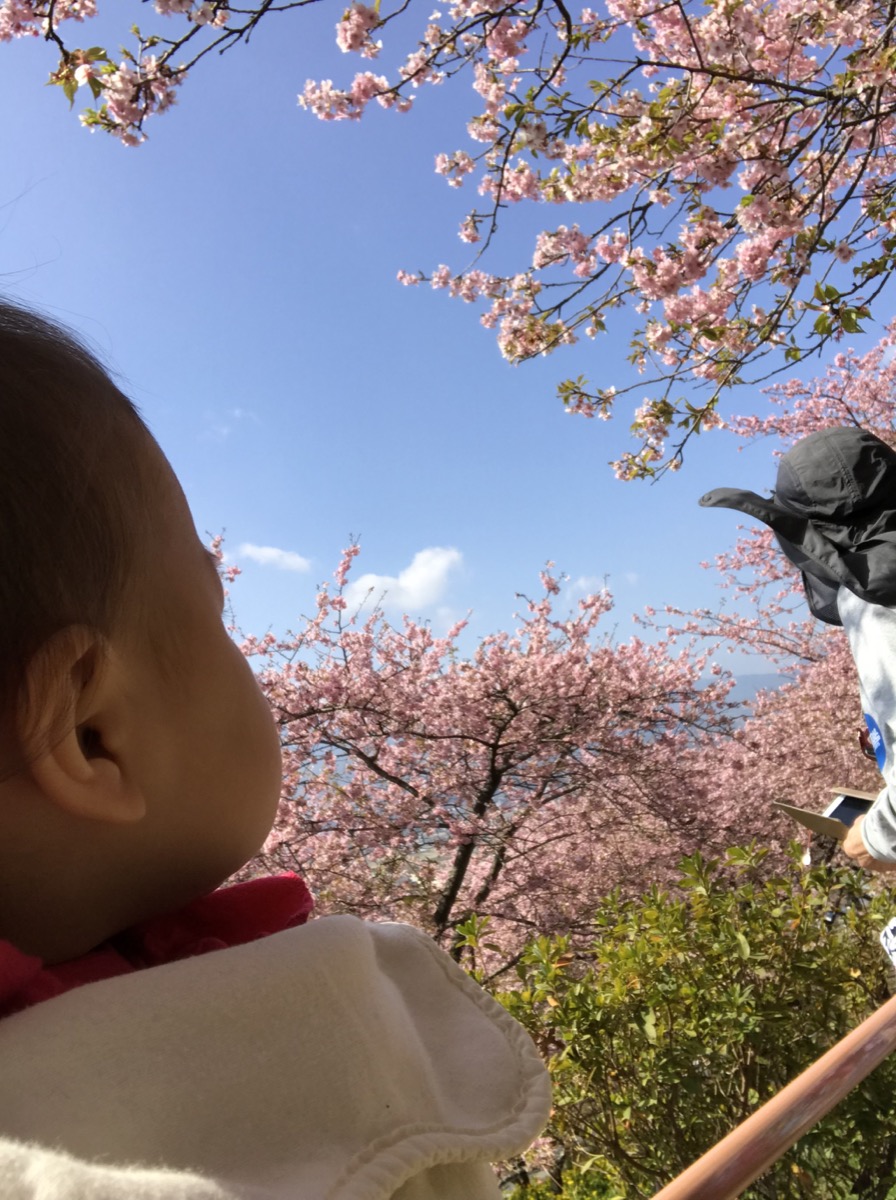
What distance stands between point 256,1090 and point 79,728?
28 centimetres

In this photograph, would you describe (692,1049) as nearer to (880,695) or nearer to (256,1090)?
(880,695)

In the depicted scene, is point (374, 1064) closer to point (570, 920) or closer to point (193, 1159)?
point (193, 1159)

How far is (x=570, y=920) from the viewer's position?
6539mm

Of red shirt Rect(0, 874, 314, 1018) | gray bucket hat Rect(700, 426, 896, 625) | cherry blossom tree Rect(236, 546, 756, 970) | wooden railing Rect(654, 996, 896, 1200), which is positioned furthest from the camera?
cherry blossom tree Rect(236, 546, 756, 970)

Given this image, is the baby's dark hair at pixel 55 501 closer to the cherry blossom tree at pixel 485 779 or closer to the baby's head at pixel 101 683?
the baby's head at pixel 101 683

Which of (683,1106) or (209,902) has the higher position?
(209,902)

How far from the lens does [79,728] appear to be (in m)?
0.56

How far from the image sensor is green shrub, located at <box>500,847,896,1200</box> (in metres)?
2.10

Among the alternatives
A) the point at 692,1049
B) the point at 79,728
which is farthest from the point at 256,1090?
the point at 692,1049

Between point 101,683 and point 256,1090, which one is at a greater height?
point 101,683

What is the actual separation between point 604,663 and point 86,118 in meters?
5.48

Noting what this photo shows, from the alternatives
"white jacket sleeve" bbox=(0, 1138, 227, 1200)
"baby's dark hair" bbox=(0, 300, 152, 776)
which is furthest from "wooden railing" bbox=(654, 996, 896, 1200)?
"baby's dark hair" bbox=(0, 300, 152, 776)

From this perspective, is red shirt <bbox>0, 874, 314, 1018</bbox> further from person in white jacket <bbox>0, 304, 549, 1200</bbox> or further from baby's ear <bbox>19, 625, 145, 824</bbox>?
baby's ear <bbox>19, 625, 145, 824</bbox>

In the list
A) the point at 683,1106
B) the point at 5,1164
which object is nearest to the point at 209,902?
the point at 5,1164
